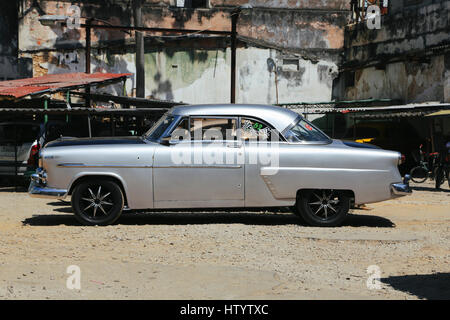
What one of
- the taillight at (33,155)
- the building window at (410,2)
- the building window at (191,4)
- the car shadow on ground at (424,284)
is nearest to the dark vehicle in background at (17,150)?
the taillight at (33,155)

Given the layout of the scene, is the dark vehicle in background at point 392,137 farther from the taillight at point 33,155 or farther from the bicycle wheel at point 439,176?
the taillight at point 33,155

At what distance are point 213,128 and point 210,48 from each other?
22778 mm

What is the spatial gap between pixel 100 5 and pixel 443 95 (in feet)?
51.8

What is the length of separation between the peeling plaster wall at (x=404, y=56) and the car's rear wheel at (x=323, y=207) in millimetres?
17900

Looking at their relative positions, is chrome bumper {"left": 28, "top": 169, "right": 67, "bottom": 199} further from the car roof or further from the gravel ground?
the car roof

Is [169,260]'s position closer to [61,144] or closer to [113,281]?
[113,281]

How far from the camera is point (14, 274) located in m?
6.61

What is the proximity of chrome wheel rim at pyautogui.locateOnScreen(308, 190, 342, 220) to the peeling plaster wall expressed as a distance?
17930 millimetres

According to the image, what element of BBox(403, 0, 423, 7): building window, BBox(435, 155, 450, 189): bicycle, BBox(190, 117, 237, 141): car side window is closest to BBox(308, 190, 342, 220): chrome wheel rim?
BBox(190, 117, 237, 141): car side window

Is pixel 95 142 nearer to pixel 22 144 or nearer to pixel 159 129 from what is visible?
pixel 159 129

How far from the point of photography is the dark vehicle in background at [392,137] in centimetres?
2566

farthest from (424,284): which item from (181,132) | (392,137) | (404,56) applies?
(404,56)
